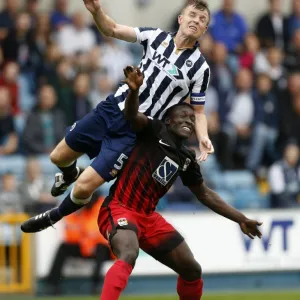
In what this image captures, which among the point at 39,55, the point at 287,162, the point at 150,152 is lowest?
the point at 287,162

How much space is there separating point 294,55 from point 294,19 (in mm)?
834

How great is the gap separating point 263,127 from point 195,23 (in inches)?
309

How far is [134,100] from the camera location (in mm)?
8359

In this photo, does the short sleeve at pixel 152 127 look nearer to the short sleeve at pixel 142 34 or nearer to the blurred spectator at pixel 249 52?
the short sleeve at pixel 142 34

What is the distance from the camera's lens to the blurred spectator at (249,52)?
58.0 feet

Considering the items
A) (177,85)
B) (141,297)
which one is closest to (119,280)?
(177,85)

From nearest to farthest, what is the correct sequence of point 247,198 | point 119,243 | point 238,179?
point 119,243
point 247,198
point 238,179

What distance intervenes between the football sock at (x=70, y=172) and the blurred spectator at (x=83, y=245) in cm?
394

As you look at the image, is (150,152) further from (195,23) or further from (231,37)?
(231,37)

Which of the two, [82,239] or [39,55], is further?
[39,55]

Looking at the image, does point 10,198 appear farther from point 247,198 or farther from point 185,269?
point 185,269

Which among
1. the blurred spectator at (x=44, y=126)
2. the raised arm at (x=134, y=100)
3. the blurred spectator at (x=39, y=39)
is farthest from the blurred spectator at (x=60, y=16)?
the raised arm at (x=134, y=100)

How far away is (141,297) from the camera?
13617 mm

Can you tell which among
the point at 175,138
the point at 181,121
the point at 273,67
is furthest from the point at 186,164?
the point at 273,67
